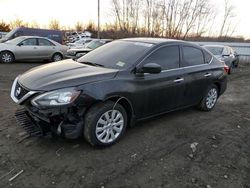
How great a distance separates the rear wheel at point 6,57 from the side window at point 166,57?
10.2m

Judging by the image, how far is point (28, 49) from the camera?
13094 millimetres

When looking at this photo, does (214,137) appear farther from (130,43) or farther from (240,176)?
(130,43)

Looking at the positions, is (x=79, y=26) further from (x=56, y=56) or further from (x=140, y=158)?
(x=140, y=158)

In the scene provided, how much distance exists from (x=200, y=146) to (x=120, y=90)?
1.59 metres

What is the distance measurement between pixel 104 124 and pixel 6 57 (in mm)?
10530

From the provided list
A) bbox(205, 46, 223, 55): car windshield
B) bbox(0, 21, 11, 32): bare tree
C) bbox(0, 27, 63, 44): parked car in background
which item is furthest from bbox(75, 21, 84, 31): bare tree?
bbox(205, 46, 223, 55): car windshield

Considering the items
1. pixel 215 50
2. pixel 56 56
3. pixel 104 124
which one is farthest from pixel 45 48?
pixel 104 124

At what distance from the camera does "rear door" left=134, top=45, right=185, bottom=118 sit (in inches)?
170

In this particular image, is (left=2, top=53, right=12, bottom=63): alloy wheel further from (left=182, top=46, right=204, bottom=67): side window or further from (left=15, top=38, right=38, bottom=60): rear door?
(left=182, top=46, right=204, bottom=67): side window

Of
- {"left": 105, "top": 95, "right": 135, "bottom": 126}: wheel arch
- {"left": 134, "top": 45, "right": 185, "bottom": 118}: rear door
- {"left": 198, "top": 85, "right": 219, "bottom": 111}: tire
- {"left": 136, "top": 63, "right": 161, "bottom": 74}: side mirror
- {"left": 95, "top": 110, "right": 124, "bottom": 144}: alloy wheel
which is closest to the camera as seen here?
{"left": 95, "top": 110, "right": 124, "bottom": 144}: alloy wheel

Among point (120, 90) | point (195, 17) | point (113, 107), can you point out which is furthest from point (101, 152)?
point (195, 17)

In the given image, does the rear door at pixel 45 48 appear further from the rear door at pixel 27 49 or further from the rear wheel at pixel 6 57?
the rear wheel at pixel 6 57

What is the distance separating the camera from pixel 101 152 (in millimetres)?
3840

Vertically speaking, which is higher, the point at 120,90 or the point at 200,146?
the point at 120,90
